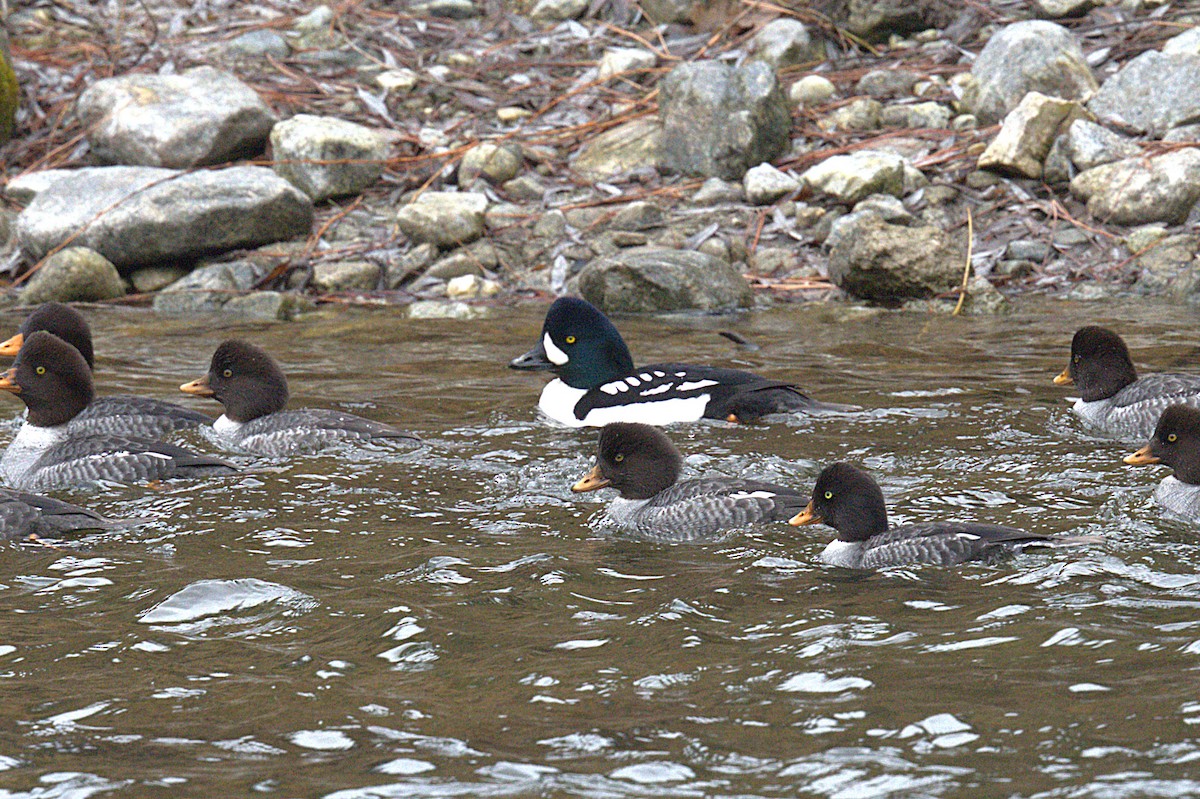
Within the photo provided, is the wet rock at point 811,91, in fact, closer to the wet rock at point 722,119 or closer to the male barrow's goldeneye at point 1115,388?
the wet rock at point 722,119

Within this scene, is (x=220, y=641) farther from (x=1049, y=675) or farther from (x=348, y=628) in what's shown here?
(x=1049, y=675)

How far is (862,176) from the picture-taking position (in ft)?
45.0

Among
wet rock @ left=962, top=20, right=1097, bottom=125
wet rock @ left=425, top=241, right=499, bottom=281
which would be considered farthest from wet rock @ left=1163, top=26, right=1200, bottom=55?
wet rock @ left=425, top=241, right=499, bottom=281

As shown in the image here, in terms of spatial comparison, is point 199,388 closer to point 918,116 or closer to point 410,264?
point 410,264

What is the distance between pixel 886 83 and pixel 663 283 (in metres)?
4.38

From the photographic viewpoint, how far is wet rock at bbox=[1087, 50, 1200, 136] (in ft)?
45.1

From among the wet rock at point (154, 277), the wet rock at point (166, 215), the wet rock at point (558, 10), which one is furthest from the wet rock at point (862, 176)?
the wet rock at point (154, 277)

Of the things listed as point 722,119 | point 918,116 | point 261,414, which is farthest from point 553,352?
point 918,116

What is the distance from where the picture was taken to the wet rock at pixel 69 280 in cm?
1364

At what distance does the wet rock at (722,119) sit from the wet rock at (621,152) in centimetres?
29

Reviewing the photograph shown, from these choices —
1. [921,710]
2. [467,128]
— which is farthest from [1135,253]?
[921,710]

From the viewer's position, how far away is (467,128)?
52.7ft

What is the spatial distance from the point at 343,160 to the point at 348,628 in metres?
10.0

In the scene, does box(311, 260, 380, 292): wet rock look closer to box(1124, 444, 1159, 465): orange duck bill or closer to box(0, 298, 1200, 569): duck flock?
box(0, 298, 1200, 569): duck flock
